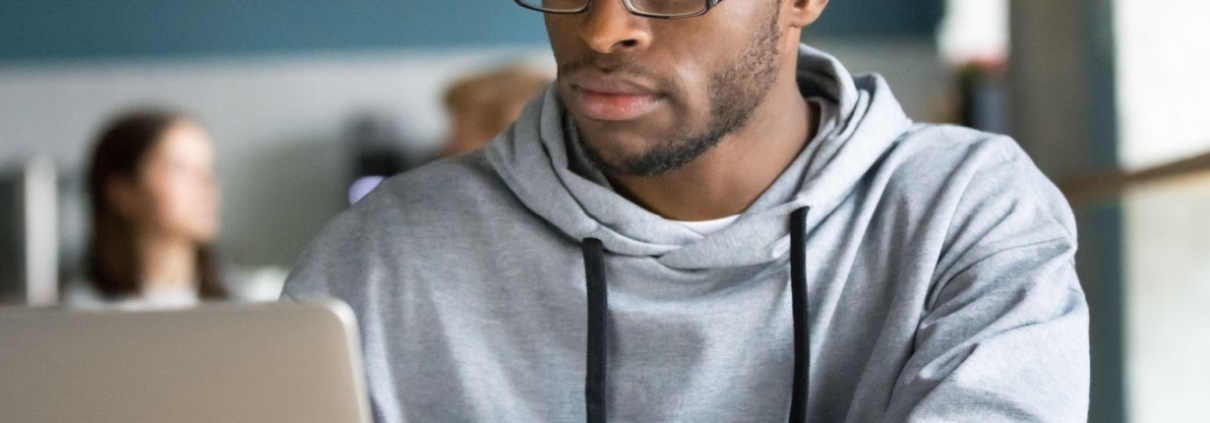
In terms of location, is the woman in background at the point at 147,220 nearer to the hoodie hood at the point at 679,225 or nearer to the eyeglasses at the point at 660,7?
the hoodie hood at the point at 679,225

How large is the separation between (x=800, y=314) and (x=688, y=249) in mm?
118

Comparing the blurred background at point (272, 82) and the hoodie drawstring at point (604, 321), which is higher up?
the hoodie drawstring at point (604, 321)

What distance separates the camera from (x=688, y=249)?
1.30m

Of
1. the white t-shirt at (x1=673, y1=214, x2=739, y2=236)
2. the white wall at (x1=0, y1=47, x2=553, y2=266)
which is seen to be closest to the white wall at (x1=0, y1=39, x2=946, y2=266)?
the white wall at (x1=0, y1=47, x2=553, y2=266)

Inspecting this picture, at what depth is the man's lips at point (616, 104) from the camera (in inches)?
50.5

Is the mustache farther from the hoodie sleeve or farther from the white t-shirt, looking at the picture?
the hoodie sleeve

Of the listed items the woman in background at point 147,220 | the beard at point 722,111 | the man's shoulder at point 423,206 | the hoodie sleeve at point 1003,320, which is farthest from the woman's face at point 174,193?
the hoodie sleeve at point 1003,320

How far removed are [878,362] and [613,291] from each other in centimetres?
25

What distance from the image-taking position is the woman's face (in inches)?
122

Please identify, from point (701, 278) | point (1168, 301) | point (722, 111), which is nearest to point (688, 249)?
point (701, 278)

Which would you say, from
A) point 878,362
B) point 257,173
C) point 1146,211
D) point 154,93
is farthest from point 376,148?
point 878,362

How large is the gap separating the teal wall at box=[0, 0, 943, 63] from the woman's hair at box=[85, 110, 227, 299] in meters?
1.98

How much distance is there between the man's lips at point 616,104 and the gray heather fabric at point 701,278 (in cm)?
9

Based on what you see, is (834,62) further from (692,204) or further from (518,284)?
(518,284)
